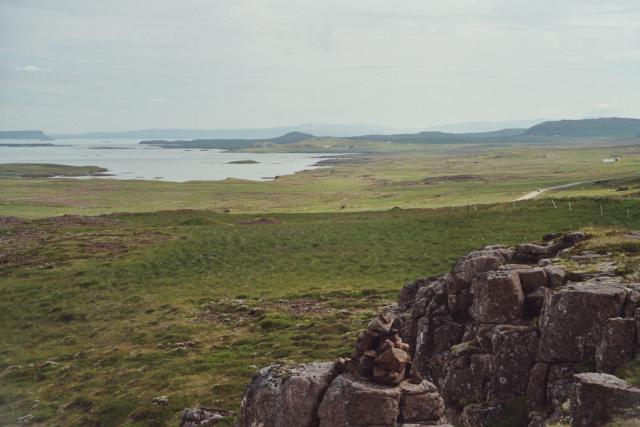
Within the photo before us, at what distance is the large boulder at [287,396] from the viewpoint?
57.6 feet

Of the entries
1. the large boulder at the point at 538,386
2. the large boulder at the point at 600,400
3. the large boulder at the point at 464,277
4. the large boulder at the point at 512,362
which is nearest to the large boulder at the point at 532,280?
the large boulder at the point at 464,277

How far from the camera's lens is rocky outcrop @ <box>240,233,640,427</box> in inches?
670

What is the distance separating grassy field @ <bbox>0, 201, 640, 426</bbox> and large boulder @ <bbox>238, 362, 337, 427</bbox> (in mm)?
11094

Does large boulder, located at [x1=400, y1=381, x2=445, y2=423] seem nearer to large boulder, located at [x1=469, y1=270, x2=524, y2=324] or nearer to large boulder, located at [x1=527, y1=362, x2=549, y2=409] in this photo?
large boulder, located at [x1=527, y1=362, x2=549, y2=409]

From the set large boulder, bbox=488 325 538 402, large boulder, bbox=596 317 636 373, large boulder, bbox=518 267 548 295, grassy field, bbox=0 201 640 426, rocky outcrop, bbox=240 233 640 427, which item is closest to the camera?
rocky outcrop, bbox=240 233 640 427

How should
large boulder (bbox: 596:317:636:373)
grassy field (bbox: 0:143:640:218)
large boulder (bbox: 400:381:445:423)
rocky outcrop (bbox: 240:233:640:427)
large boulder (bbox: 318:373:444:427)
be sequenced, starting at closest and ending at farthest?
large boulder (bbox: 318:373:444:427) → large boulder (bbox: 400:381:445:423) → rocky outcrop (bbox: 240:233:640:427) → large boulder (bbox: 596:317:636:373) → grassy field (bbox: 0:143:640:218)

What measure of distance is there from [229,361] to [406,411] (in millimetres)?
20838

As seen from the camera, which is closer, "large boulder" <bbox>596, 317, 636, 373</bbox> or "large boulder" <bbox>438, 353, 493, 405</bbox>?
"large boulder" <bbox>596, 317, 636, 373</bbox>

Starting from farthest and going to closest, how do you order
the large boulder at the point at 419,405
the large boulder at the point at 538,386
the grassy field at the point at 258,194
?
the grassy field at the point at 258,194 < the large boulder at the point at 538,386 < the large boulder at the point at 419,405

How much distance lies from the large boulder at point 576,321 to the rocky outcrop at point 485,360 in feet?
0.11

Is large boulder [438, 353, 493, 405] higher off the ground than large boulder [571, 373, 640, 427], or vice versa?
large boulder [571, 373, 640, 427]

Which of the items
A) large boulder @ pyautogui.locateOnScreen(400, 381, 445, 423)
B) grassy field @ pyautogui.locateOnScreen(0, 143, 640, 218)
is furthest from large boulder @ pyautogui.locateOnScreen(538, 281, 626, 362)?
grassy field @ pyautogui.locateOnScreen(0, 143, 640, 218)

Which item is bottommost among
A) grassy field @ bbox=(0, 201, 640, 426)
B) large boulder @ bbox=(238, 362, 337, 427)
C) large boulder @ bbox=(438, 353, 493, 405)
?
grassy field @ bbox=(0, 201, 640, 426)

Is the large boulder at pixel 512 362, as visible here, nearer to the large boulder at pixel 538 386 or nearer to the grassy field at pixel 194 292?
the large boulder at pixel 538 386
